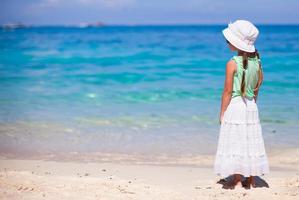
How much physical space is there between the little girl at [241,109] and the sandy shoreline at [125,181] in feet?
1.03

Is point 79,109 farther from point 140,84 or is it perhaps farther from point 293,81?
point 293,81

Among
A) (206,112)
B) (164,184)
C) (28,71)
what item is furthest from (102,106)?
(28,71)

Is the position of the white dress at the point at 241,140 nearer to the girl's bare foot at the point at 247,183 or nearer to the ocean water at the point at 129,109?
the girl's bare foot at the point at 247,183

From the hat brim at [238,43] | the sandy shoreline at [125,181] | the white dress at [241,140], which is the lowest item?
the sandy shoreline at [125,181]

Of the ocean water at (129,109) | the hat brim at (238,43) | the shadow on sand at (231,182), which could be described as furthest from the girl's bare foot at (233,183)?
the ocean water at (129,109)

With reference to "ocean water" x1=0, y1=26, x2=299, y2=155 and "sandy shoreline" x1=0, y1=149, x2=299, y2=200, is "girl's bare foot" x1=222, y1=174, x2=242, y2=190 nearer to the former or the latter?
"sandy shoreline" x1=0, y1=149, x2=299, y2=200

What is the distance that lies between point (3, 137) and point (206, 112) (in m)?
4.32

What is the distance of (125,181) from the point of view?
5629 millimetres

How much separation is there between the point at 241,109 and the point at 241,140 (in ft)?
1.01

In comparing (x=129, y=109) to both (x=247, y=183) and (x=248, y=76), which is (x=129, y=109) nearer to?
(x=247, y=183)

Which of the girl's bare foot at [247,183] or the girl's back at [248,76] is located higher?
the girl's back at [248,76]

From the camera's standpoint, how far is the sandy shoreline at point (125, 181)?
507 cm

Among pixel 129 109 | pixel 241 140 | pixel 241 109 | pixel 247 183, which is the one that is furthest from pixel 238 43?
pixel 129 109

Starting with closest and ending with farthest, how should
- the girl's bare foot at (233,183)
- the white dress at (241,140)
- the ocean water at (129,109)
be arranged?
the white dress at (241,140)
the girl's bare foot at (233,183)
the ocean water at (129,109)
